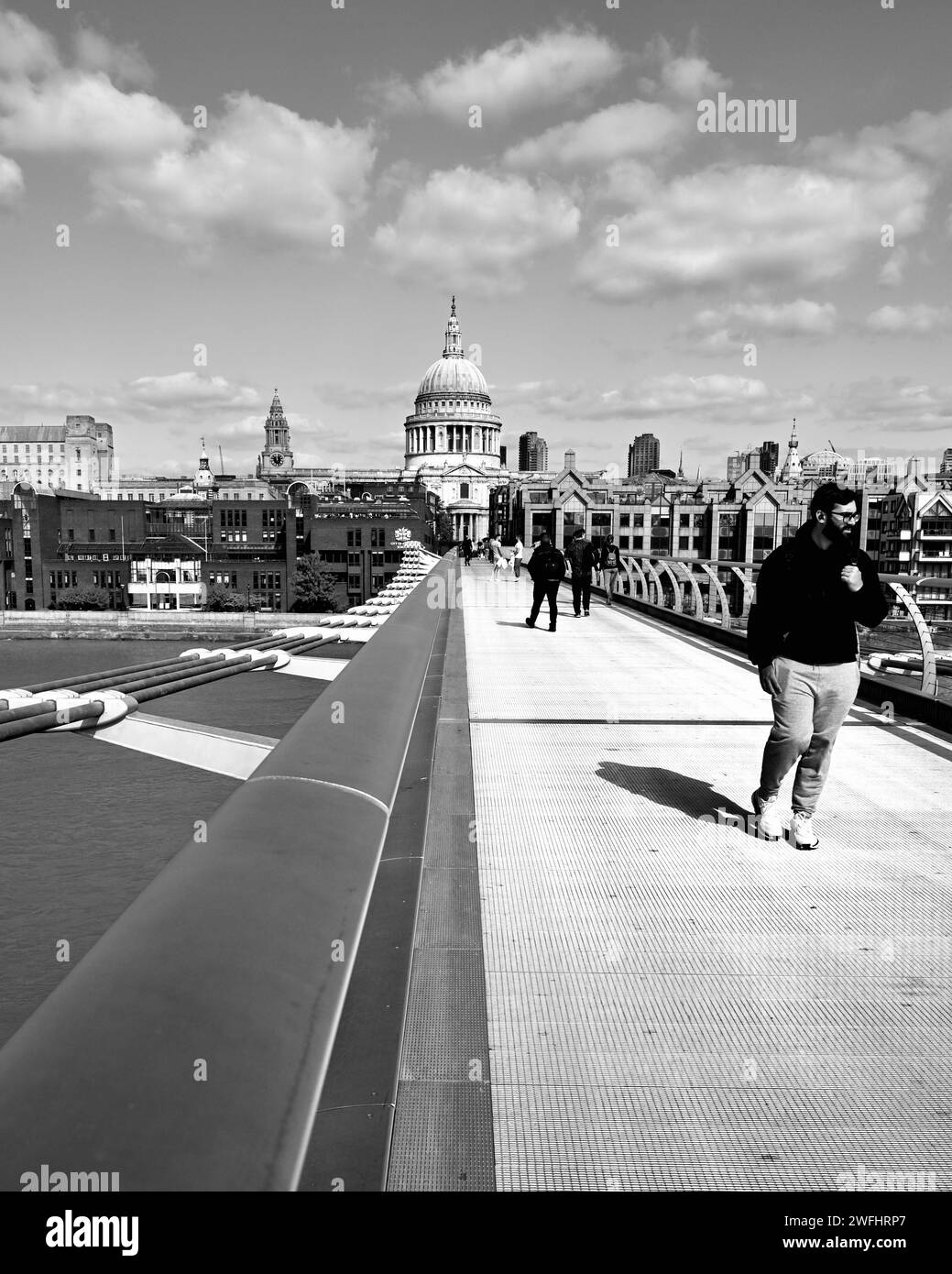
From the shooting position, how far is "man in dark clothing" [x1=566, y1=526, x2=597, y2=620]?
1426 cm

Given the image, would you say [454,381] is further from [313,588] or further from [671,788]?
[671,788]

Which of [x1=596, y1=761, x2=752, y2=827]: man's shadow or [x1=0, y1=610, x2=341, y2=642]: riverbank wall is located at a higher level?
[x1=596, y1=761, x2=752, y2=827]: man's shadow

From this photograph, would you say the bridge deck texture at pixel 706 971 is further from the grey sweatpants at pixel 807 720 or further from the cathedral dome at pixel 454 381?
the cathedral dome at pixel 454 381

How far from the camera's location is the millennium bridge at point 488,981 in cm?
114

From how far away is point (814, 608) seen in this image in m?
3.91

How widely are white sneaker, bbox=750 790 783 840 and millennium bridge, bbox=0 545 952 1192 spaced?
8cm

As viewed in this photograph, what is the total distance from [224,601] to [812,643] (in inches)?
3198

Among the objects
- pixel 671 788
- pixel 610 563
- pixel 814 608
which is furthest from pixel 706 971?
pixel 610 563

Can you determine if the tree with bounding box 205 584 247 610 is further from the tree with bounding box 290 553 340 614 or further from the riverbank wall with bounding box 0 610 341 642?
the tree with bounding box 290 553 340 614

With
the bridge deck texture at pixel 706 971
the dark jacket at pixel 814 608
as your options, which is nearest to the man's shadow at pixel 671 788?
the bridge deck texture at pixel 706 971

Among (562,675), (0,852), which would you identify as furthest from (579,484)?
(562,675)

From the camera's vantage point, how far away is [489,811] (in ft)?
13.9

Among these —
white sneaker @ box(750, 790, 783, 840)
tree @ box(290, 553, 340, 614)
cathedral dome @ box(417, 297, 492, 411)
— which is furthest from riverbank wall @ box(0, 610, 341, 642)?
cathedral dome @ box(417, 297, 492, 411)
